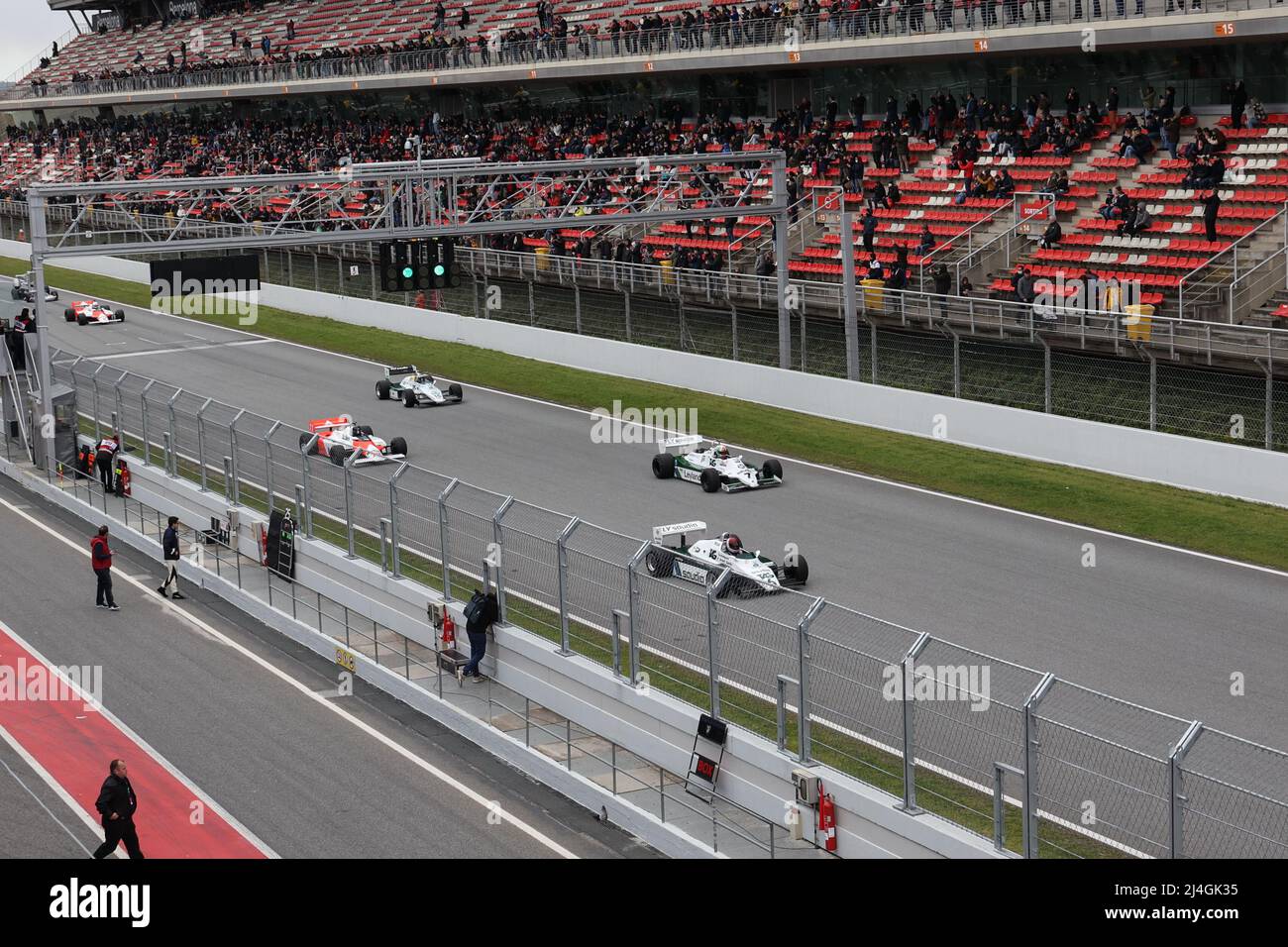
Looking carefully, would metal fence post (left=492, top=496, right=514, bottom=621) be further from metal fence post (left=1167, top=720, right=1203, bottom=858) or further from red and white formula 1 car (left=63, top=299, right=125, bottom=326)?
red and white formula 1 car (left=63, top=299, right=125, bottom=326)

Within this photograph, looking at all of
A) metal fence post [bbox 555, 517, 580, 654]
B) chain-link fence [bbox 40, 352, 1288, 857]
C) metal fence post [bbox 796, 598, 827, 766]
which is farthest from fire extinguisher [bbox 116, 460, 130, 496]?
metal fence post [bbox 796, 598, 827, 766]

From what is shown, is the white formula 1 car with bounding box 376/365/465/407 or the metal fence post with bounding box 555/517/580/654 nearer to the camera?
the metal fence post with bounding box 555/517/580/654

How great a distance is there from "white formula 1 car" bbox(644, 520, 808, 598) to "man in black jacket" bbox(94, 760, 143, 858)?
6.26 metres

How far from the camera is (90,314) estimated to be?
43.8 metres

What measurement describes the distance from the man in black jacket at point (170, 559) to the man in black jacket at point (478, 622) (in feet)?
18.8

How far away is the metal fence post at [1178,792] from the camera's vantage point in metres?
9.60

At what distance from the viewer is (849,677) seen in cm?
1215

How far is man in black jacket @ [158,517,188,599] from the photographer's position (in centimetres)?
2055

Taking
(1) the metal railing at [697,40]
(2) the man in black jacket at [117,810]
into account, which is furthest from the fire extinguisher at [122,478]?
(1) the metal railing at [697,40]

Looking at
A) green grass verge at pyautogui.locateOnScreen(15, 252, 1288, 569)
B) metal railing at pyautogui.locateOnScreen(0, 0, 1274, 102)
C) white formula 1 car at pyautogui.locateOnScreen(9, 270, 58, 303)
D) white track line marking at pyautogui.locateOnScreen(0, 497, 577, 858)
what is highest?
metal railing at pyautogui.locateOnScreen(0, 0, 1274, 102)

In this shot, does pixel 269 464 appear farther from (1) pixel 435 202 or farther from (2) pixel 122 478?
(1) pixel 435 202

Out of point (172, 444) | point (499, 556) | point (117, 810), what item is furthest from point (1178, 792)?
point (172, 444)
